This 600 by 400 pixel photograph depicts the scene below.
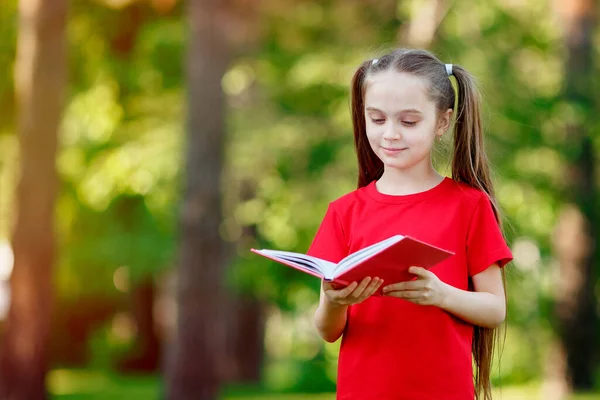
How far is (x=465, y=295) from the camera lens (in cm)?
281

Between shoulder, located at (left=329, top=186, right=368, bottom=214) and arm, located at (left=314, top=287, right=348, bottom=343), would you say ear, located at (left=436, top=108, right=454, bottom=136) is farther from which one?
arm, located at (left=314, top=287, right=348, bottom=343)

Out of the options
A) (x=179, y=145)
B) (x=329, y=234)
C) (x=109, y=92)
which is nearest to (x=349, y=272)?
(x=329, y=234)

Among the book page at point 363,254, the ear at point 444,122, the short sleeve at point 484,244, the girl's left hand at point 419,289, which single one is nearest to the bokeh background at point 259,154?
the ear at point 444,122

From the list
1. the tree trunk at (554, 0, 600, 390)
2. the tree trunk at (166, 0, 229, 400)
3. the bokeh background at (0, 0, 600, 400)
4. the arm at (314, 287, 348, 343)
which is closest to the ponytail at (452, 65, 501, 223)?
the arm at (314, 287, 348, 343)

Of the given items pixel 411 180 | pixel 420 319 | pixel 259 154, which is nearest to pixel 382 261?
pixel 420 319

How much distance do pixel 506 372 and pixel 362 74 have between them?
15427 millimetres

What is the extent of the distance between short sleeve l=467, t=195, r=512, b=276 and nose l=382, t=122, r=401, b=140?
0.30m

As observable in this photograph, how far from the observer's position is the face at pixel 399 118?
9.31 ft

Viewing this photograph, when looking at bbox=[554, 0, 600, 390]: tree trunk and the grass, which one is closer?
bbox=[554, 0, 600, 390]: tree trunk

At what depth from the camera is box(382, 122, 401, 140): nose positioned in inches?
111

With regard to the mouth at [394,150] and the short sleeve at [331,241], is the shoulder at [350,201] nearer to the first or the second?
the short sleeve at [331,241]

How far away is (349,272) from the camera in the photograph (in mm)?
2561

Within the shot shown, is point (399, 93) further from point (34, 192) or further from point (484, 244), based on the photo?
point (34, 192)

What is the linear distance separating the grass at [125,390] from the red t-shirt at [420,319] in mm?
9385
